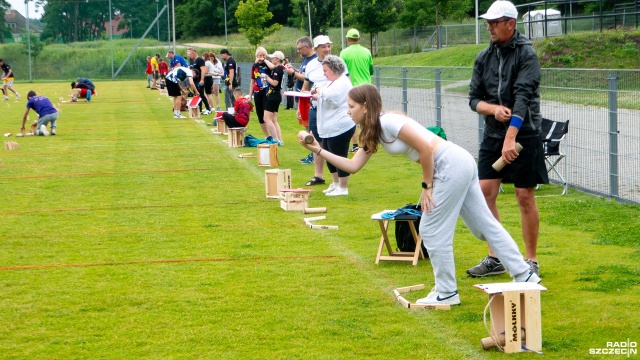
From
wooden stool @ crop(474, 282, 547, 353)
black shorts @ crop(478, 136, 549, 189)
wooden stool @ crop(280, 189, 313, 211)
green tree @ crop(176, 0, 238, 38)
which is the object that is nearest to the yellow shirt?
wooden stool @ crop(280, 189, 313, 211)

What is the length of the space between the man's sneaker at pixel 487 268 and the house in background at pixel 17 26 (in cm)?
6752

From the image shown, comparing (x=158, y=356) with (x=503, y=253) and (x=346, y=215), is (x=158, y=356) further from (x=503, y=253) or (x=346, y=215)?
(x=346, y=215)

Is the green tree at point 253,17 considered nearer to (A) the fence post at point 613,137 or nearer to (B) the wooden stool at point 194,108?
(B) the wooden stool at point 194,108

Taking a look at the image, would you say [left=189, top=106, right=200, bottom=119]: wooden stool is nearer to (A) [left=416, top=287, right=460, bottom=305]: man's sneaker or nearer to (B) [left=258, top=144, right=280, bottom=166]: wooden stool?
(B) [left=258, top=144, right=280, bottom=166]: wooden stool

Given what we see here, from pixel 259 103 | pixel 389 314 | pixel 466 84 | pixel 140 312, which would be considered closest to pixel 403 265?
pixel 389 314

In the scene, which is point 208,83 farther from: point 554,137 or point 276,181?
point 554,137

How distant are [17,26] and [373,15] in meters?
40.6

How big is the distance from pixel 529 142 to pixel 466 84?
9.35m

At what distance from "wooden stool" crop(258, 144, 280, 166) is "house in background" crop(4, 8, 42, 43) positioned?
2328 inches

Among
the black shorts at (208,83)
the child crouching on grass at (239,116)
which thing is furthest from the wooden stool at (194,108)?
the child crouching on grass at (239,116)

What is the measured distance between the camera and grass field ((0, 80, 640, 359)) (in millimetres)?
5629

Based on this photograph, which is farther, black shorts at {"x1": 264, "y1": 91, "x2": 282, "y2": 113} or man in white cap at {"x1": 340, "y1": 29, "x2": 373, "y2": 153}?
black shorts at {"x1": 264, "y1": 91, "x2": 282, "y2": 113}

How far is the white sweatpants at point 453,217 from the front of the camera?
594 centimetres

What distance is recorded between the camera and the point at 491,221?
20.1ft
